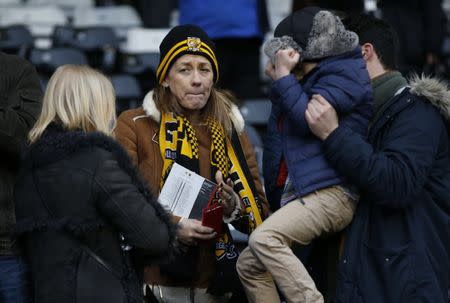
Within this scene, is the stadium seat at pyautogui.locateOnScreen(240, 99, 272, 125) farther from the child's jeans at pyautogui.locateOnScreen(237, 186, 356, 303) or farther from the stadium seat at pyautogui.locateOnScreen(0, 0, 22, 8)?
the stadium seat at pyautogui.locateOnScreen(0, 0, 22, 8)

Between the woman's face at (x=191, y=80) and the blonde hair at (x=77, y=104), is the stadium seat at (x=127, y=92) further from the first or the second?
the blonde hair at (x=77, y=104)

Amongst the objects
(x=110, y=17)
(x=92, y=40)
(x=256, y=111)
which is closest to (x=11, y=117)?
(x=256, y=111)

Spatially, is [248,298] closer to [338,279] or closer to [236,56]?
[338,279]

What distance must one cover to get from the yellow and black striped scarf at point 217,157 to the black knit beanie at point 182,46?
23 cm

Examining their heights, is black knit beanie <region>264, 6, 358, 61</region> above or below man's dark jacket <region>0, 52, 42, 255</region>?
above

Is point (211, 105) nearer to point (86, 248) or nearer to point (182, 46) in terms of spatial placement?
point (182, 46)

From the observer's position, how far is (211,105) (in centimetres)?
475

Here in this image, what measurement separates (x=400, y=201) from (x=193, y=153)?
3.14 ft

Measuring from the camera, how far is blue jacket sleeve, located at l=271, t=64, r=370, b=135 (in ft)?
13.6

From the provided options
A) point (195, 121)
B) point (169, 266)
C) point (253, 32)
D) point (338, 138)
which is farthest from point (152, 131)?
point (253, 32)

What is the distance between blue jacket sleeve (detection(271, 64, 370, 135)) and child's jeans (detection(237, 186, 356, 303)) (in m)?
0.30

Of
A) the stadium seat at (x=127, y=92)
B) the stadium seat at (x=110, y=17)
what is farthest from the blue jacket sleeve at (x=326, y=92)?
the stadium seat at (x=110, y=17)

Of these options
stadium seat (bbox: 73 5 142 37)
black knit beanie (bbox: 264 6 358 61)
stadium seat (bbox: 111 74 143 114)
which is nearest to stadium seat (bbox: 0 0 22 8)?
stadium seat (bbox: 73 5 142 37)

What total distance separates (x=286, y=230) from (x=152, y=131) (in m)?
0.81
